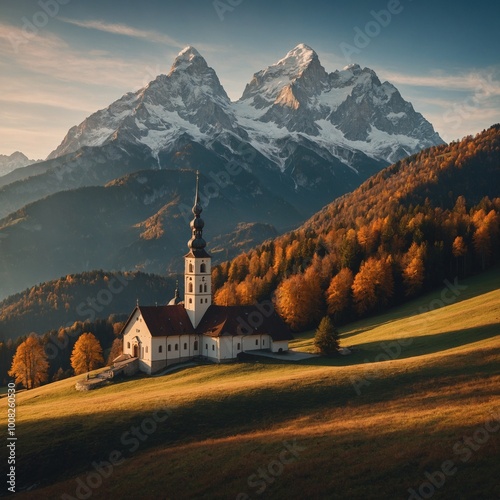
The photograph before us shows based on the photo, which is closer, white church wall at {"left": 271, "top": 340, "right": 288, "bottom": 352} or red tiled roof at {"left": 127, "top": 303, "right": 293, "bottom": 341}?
red tiled roof at {"left": 127, "top": 303, "right": 293, "bottom": 341}

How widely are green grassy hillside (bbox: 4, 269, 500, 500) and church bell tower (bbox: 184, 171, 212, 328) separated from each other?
2020 cm

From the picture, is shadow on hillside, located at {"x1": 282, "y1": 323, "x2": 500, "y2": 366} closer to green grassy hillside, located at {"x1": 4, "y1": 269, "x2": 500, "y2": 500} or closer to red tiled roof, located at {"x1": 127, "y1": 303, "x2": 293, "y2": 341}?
green grassy hillside, located at {"x1": 4, "y1": 269, "x2": 500, "y2": 500}

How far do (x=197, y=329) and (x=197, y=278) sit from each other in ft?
26.5

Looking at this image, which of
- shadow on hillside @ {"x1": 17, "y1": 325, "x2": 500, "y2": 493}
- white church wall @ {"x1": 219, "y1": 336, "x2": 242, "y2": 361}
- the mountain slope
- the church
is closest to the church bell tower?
the church

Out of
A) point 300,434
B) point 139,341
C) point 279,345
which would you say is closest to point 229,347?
point 279,345

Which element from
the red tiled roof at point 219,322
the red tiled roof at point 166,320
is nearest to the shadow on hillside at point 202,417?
the red tiled roof at point 219,322

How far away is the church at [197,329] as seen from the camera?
8494 cm

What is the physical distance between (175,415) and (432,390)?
2242 cm

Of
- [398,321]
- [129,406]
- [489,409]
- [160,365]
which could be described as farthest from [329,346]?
[489,409]

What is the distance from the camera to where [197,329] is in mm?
89688

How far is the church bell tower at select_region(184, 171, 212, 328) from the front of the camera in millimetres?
90938

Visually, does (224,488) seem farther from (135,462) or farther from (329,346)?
(329,346)

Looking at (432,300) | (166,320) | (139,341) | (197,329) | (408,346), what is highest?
(432,300)

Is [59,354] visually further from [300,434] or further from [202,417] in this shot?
[300,434]
